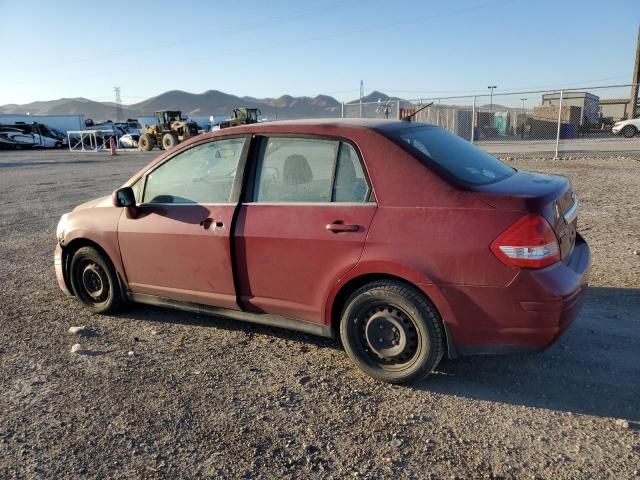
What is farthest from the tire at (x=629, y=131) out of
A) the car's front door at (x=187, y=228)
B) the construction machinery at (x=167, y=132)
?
the car's front door at (x=187, y=228)

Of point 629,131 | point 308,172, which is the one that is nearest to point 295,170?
point 308,172

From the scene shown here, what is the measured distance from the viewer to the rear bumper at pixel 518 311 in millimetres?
2844

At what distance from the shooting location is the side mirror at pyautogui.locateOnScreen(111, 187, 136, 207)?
417cm

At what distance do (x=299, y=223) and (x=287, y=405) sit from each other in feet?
3.77

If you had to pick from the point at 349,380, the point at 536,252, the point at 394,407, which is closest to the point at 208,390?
the point at 349,380

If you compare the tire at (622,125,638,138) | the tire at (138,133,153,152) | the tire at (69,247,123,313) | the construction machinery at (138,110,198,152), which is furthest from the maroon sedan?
the tire at (138,133,153,152)

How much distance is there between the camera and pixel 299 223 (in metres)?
3.44

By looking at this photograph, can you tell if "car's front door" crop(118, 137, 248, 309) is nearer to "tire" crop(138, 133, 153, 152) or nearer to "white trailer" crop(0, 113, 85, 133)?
"tire" crop(138, 133, 153, 152)

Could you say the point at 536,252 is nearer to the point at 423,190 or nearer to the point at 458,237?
the point at 458,237

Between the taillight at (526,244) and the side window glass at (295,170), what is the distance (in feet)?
3.76

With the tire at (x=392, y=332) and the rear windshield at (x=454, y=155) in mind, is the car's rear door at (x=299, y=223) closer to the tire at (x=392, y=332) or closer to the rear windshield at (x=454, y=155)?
the tire at (x=392, y=332)

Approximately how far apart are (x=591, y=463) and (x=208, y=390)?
2.17 metres

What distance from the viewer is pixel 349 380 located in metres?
3.39

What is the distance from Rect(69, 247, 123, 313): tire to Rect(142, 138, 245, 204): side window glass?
0.80m
